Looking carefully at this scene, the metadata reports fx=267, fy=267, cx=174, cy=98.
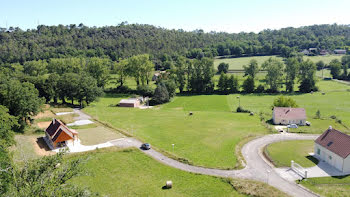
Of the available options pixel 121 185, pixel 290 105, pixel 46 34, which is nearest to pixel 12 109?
pixel 121 185

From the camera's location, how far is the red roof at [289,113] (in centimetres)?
5796

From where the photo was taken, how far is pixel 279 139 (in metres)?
48.1

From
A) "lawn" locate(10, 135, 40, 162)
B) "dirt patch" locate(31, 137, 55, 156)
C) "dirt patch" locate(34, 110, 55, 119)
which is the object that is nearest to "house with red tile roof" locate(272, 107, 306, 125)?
"dirt patch" locate(31, 137, 55, 156)

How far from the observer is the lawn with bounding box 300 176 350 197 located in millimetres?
29514

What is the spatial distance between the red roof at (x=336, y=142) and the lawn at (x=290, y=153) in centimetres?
285

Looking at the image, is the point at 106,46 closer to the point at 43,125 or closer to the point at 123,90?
the point at 123,90

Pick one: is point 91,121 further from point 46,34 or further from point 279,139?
point 46,34

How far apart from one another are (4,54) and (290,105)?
141m

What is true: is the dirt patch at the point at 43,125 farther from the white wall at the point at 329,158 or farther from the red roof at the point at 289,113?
the white wall at the point at 329,158

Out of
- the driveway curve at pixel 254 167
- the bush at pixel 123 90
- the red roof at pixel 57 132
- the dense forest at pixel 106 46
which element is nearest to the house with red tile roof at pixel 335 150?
the driveway curve at pixel 254 167

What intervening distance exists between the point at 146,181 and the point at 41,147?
21228 mm

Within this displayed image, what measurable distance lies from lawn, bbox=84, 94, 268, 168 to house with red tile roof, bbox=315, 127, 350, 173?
12.7m

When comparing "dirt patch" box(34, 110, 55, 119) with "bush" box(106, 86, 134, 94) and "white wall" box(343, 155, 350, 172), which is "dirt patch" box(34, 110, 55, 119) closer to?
"bush" box(106, 86, 134, 94)

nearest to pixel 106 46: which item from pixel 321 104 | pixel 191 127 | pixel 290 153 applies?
pixel 191 127
